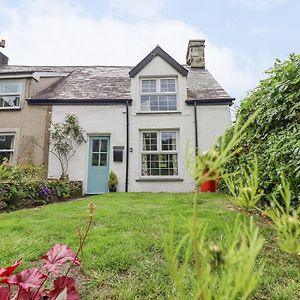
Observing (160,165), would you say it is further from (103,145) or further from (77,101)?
(77,101)

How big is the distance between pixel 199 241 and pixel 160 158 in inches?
405

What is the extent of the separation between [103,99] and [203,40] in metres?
6.55

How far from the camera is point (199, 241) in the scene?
2.20 ft

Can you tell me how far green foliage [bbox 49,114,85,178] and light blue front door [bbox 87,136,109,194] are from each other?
0.58 meters

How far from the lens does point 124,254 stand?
9.29 feet

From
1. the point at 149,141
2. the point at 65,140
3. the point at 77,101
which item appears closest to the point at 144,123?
the point at 149,141

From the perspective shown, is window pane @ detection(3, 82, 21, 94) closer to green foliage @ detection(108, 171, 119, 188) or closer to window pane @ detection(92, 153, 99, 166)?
window pane @ detection(92, 153, 99, 166)

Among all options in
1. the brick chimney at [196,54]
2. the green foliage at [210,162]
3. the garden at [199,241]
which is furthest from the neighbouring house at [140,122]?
the green foliage at [210,162]

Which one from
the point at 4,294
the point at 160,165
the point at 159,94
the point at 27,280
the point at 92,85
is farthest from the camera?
the point at 92,85

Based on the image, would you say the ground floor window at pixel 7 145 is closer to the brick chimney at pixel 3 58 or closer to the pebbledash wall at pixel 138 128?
the pebbledash wall at pixel 138 128

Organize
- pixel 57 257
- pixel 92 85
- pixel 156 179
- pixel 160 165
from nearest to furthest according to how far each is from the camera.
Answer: pixel 57 257 → pixel 156 179 → pixel 160 165 → pixel 92 85

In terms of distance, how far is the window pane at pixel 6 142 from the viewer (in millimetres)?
11211

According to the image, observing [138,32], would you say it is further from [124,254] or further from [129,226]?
[124,254]

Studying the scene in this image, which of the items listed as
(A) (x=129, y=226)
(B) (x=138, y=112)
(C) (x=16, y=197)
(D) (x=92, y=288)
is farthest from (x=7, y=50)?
(D) (x=92, y=288)
